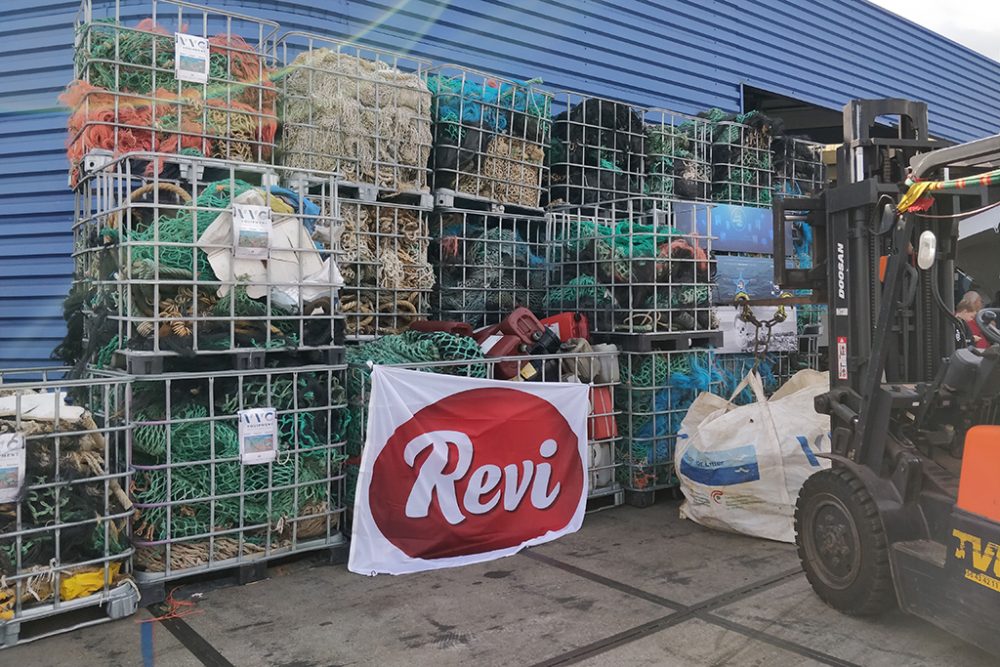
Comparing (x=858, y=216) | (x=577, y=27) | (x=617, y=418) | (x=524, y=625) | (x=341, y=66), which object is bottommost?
(x=524, y=625)

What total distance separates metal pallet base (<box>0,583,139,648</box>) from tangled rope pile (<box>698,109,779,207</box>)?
803cm

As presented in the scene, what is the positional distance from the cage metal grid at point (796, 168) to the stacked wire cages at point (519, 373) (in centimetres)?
515

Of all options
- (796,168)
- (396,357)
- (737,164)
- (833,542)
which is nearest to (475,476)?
(396,357)

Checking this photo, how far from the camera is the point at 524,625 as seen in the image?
4391 mm

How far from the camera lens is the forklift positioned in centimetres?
377

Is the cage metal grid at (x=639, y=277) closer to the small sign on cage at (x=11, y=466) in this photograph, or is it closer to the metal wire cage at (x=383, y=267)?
the metal wire cage at (x=383, y=267)

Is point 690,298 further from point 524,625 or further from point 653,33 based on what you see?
point 653,33

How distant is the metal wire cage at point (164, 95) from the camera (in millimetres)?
5742

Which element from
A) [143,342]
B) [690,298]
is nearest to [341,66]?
[143,342]

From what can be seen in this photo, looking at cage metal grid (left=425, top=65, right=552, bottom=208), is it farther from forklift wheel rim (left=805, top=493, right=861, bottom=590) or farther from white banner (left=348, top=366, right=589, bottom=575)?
forklift wheel rim (left=805, top=493, right=861, bottom=590)

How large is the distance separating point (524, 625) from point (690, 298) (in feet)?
13.4

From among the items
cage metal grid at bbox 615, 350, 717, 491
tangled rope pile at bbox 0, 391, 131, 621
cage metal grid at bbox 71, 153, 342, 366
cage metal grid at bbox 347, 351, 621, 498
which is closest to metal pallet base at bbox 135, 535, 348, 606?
tangled rope pile at bbox 0, 391, 131, 621

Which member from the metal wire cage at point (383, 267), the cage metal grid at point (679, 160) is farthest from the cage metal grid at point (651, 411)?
the cage metal grid at point (679, 160)

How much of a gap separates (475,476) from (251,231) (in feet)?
7.86
